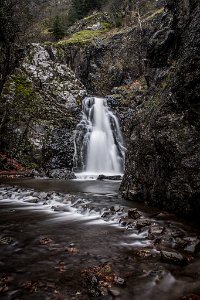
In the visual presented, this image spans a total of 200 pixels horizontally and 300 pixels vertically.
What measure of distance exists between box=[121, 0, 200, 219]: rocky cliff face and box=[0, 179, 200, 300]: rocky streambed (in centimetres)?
61

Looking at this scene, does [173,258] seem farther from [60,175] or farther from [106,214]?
[60,175]

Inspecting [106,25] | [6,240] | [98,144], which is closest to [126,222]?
[6,240]

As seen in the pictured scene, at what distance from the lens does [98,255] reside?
464cm

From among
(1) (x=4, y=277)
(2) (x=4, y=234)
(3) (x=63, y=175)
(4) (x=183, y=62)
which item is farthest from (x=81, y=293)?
(3) (x=63, y=175)

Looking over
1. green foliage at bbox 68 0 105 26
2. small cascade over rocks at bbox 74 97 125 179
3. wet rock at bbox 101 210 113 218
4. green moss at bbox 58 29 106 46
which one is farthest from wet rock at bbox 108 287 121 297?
green foliage at bbox 68 0 105 26

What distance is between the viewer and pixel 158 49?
42.3ft

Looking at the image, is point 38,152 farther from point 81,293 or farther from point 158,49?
point 81,293

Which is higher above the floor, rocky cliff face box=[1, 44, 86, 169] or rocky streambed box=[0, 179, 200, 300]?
rocky cliff face box=[1, 44, 86, 169]

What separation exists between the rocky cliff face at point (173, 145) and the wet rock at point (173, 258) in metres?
2.14

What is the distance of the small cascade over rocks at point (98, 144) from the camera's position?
21222 mm

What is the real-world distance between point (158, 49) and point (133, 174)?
6312mm

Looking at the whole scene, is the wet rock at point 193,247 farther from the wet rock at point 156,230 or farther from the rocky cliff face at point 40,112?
the rocky cliff face at point 40,112

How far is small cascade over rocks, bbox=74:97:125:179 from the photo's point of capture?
2122 centimetres

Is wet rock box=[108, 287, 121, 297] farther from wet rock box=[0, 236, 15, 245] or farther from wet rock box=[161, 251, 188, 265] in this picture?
wet rock box=[0, 236, 15, 245]
